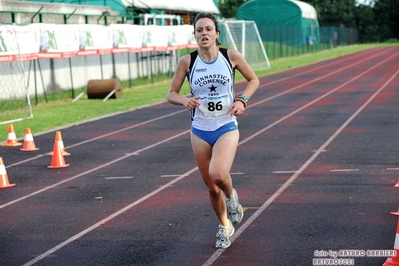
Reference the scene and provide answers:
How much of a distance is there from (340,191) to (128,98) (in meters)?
17.8

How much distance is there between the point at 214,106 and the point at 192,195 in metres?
3.17

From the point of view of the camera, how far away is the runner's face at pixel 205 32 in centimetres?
733

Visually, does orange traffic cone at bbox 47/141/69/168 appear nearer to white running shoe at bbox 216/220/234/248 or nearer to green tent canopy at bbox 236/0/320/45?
white running shoe at bbox 216/220/234/248

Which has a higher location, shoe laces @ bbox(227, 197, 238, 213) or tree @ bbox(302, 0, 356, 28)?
shoe laces @ bbox(227, 197, 238, 213)

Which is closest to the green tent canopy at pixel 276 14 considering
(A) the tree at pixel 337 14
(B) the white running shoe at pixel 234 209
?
(A) the tree at pixel 337 14

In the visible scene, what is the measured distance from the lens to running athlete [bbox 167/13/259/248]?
24.1ft

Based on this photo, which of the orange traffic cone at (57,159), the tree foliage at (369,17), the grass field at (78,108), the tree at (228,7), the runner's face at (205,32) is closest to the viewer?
the runner's face at (205,32)

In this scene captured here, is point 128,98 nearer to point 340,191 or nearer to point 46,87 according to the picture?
point 46,87

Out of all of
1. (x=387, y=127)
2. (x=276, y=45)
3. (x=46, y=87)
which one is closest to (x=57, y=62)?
(x=46, y=87)

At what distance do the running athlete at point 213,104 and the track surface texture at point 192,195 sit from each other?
685 mm

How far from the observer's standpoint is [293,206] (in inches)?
375

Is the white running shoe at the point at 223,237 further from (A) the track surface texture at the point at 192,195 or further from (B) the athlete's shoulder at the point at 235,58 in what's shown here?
(B) the athlete's shoulder at the point at 235,58

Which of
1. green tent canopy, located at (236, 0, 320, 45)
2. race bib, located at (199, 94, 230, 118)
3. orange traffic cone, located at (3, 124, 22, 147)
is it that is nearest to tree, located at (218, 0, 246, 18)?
green tent canopy, located at (236, 0, 320, 45)

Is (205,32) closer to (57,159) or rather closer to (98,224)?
(98,224)
